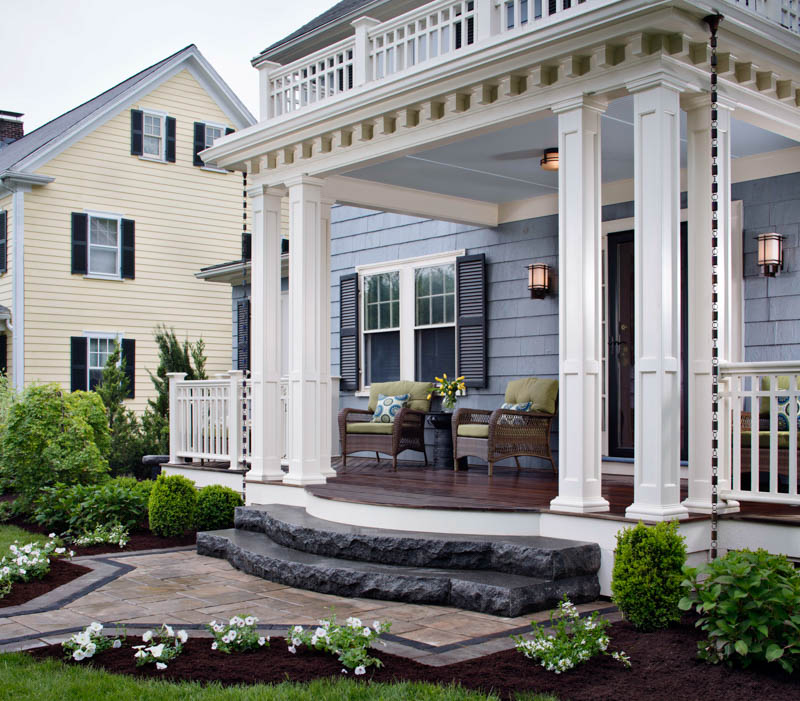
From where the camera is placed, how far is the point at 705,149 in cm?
545

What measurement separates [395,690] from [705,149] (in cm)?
388

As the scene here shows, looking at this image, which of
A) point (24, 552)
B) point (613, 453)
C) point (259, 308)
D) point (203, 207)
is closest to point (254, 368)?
point (259, 308)

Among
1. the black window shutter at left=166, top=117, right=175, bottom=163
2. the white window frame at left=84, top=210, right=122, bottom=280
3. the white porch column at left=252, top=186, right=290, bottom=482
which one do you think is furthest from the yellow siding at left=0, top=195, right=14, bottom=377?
the white porch column at left=252, top=186, right=290, bottom=482

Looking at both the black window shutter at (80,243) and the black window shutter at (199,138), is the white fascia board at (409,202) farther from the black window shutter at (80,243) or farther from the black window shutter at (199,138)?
the black window shutter at (199,138)

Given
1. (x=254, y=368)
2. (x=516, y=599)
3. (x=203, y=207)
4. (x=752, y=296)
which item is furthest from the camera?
(x=203, y=207)

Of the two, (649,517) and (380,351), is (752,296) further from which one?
(380,351)

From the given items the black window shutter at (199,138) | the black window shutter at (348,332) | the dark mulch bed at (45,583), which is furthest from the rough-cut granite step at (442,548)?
the black window shutter at (199,138)

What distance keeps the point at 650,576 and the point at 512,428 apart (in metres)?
3.58

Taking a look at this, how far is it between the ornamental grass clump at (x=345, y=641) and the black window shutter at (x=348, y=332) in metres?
6.70

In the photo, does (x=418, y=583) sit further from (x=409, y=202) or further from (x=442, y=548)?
(x=409, y=202)

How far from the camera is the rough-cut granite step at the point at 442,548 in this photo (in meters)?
4.93

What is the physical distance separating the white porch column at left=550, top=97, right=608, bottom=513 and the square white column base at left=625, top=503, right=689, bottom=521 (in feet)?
1.10

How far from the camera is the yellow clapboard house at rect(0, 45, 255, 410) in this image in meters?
14.5

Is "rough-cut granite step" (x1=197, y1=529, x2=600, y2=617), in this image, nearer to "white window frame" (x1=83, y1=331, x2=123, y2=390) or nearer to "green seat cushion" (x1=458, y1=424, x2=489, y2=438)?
"green seat cushion" (x1=458, y1=424, x2=489, y2=438)
